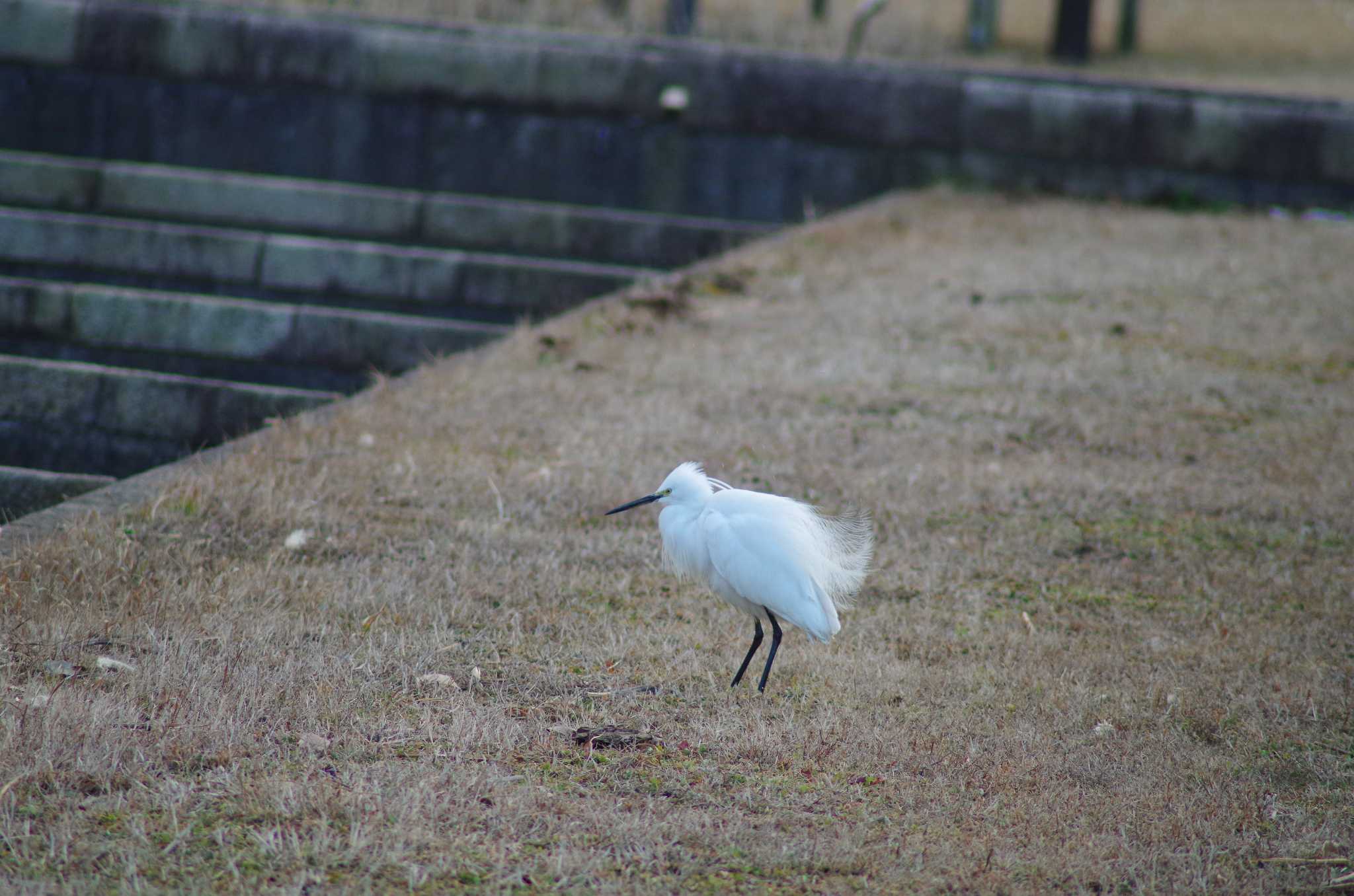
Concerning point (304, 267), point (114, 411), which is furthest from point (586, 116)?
point (114, 411)

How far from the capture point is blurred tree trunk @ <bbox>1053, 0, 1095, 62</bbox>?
14.5m

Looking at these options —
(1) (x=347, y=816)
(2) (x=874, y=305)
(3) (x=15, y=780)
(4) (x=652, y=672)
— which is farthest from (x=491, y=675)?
(2) (x=874, y=305)

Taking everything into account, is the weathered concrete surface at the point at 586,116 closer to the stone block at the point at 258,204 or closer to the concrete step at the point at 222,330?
the stone block at the point at 258,204

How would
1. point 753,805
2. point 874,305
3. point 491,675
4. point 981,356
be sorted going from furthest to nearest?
point 874,305 < point 981,356 < point 491,675 < point 753,805

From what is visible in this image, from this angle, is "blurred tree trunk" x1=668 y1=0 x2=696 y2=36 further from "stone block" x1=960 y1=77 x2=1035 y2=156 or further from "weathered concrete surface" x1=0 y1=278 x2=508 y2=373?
"weathered concrete surface" x1=0 y1=278 x2=508 y2=373

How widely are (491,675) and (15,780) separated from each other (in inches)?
50.0

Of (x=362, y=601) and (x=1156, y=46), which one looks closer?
(x=362, y=601)

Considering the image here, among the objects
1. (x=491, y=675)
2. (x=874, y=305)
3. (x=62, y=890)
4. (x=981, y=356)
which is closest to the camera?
(x=62, y=890)

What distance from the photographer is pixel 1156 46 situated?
16.0 m

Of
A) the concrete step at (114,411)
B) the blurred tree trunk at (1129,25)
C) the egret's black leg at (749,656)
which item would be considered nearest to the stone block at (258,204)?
the concrete step at (114,411)

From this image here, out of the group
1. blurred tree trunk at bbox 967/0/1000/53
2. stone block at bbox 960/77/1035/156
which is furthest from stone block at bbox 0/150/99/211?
blurred tree trunk at bbox 967/0/1000/53

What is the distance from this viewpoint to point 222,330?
7680 mm

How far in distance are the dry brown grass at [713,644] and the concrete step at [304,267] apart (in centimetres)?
146

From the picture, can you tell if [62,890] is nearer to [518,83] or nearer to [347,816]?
[347,816]
